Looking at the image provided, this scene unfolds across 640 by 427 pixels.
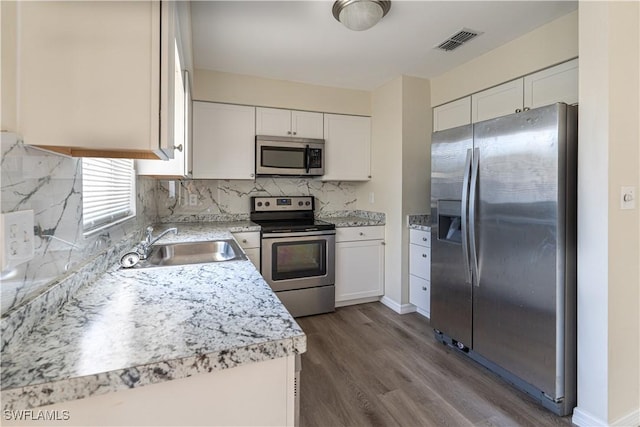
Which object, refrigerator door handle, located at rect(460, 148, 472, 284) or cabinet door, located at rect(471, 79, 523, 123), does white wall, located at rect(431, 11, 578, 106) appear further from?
refrigerator door handle, located at rect(460, 148, 472, 284)

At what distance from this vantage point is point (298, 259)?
302 centimetres

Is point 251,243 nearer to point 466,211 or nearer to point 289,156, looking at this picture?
point 289,156

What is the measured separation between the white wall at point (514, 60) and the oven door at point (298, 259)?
5.78ft

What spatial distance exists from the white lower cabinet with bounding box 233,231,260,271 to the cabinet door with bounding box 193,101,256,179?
2.06 ft

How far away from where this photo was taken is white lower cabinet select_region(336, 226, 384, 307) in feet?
10.6

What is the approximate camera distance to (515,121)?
1.84 m

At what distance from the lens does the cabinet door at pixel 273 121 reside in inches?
124

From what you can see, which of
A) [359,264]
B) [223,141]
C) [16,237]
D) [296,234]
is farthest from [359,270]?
[16,237]

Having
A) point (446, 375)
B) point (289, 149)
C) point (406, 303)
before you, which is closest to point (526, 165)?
point (446, 375)

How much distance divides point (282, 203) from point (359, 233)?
91 cm

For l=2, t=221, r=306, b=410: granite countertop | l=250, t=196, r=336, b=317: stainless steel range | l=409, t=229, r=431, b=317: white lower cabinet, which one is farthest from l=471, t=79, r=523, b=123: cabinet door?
l=2, t=221, r=306, b=410: granite countertop

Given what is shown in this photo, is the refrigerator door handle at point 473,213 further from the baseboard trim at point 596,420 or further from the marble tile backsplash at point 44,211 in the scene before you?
the marble tile backsplash at point 44,211

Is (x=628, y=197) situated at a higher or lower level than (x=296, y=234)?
higher

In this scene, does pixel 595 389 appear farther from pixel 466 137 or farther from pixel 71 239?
pixel 71 239
